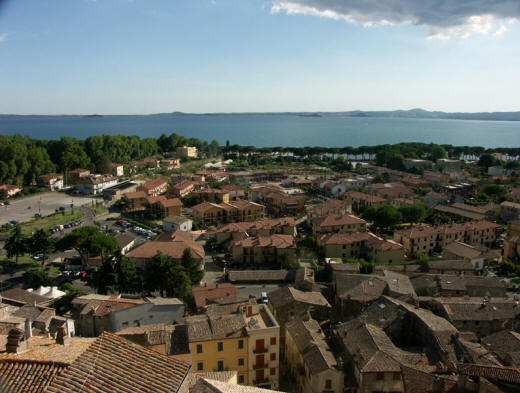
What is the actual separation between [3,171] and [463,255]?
37.9m

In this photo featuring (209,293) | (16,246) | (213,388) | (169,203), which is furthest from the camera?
(169,203)

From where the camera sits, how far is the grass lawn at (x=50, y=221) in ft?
85.7

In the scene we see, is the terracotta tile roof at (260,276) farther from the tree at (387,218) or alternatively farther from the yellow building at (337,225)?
the tree at (387,218)

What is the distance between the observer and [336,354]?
1030 centimetres

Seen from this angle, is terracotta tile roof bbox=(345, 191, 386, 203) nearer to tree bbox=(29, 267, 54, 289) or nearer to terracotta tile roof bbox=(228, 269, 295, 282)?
terracotta tile roof bbox=(228, 269, 295, 282)

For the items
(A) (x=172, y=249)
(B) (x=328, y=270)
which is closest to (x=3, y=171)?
(A) (x=172, y=249)

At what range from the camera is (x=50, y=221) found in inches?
1097

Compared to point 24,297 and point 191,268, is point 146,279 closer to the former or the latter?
point 191,268

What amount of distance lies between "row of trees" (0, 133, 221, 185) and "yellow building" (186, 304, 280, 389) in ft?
116

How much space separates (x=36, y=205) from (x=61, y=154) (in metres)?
13.6

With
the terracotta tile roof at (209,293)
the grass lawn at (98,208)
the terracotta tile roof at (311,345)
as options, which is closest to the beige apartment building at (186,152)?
the grass lawn at (98,208)

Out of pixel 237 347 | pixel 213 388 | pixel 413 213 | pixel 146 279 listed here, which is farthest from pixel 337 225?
pixel 213 388

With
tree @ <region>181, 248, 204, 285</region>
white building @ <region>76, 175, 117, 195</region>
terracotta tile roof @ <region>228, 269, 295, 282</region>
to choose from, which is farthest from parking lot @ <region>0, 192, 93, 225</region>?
terracotta tile roof @ <region>228, 269, 295, 282</region>

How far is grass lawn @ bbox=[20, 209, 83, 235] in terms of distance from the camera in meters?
26.1
